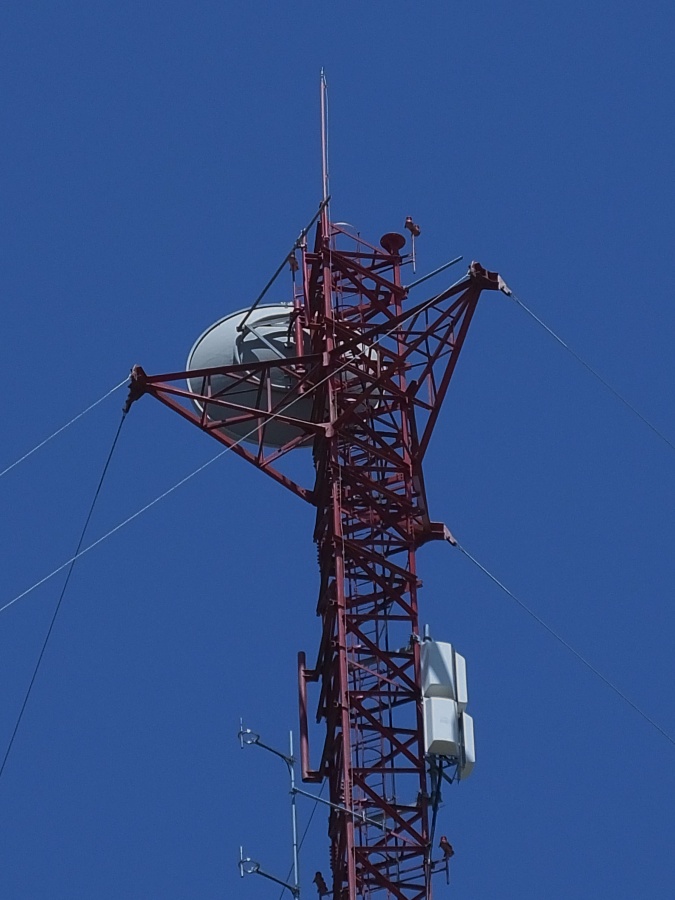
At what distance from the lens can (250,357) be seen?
78.4m

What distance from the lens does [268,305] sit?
259 feet

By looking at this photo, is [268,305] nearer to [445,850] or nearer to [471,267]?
[471,267]

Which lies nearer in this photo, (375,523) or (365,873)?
(365,873)

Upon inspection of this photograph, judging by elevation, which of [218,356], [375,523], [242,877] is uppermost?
[218,356]

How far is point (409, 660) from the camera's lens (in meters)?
72.8

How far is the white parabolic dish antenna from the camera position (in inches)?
3054

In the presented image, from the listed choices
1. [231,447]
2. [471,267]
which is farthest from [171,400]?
[471,267]

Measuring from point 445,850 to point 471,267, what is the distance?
12651mm

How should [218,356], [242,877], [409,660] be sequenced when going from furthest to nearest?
[218,356]
[409,660]
[242,877]

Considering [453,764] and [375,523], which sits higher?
[375,523]

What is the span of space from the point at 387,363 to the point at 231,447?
429 centimetres

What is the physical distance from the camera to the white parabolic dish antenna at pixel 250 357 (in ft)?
254

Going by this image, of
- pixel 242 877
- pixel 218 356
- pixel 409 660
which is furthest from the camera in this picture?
pixel 218 356

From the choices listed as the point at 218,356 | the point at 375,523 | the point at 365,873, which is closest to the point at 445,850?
the point at 365,873
